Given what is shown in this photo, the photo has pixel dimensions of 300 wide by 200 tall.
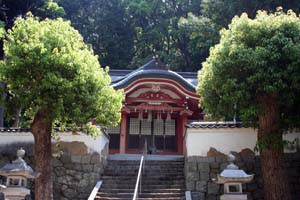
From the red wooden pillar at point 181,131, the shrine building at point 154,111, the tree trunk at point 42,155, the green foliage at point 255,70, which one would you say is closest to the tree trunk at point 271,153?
the green foliage at point 255,70

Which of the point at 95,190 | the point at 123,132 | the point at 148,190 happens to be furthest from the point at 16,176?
the point at 123,132

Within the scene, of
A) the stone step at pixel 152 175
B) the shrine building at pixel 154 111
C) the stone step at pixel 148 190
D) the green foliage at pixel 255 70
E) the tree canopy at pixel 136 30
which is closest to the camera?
the green foliage at pixel 255 70

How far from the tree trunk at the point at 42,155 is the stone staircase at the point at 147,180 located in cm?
204

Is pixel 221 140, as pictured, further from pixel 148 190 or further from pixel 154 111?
pixel 154 111

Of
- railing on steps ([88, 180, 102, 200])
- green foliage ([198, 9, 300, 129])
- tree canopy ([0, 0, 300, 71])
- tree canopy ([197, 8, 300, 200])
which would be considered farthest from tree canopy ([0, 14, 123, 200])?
tree canopy ([0, 0, 300, 71])

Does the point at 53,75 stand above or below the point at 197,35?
below

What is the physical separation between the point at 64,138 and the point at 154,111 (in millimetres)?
6286

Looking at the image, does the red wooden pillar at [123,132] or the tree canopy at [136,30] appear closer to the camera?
the red wooden pillar at [123,132]

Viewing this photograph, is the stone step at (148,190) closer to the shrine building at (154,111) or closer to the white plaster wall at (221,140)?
the white plaster wall at (221,140)

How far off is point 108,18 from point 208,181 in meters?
21.8

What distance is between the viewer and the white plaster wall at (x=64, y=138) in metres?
11.4

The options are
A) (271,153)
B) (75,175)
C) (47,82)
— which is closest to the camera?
(47,82)

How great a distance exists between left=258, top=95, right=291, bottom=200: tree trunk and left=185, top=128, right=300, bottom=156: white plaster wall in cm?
183

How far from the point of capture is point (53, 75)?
317 inches
